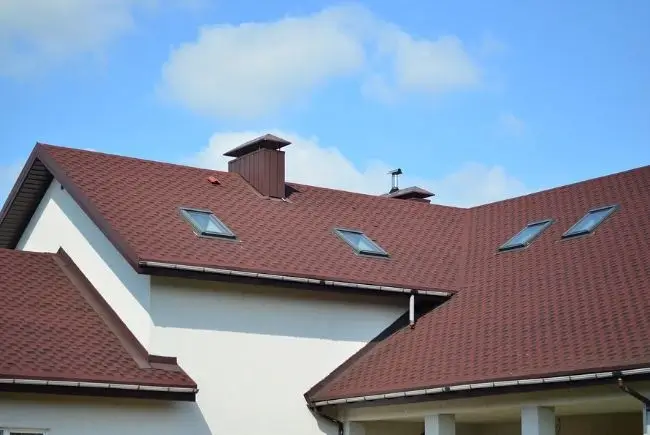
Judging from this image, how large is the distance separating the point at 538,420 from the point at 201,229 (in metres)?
7.57

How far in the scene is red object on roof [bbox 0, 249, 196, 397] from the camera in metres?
16.9

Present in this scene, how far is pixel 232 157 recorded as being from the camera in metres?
25.0


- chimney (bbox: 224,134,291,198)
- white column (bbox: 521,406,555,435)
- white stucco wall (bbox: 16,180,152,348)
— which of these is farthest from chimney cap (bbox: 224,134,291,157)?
white column (bbox: 521,406,555,435)

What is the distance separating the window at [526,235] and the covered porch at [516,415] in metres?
3.78

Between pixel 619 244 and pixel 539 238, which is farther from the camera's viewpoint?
pixel 539 238

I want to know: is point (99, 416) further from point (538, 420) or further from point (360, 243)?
point (360, 243)

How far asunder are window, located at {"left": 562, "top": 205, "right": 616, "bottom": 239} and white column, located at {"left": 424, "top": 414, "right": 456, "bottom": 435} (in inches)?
208

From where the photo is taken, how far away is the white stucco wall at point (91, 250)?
63.0 feet

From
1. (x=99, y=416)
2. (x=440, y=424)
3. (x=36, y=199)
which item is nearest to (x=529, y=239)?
(x=440, y=424)

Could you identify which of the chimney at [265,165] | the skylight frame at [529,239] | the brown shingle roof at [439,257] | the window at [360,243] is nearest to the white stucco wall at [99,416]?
the brown shingle roof at [439,257]

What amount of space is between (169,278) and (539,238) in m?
7.76

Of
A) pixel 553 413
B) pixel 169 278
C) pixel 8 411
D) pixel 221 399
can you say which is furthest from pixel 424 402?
pixel 8 411

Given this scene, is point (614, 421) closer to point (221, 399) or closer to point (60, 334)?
point (221, 399)

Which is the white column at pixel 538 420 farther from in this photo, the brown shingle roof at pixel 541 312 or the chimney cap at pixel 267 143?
the chimney cap at pixel 267 143
